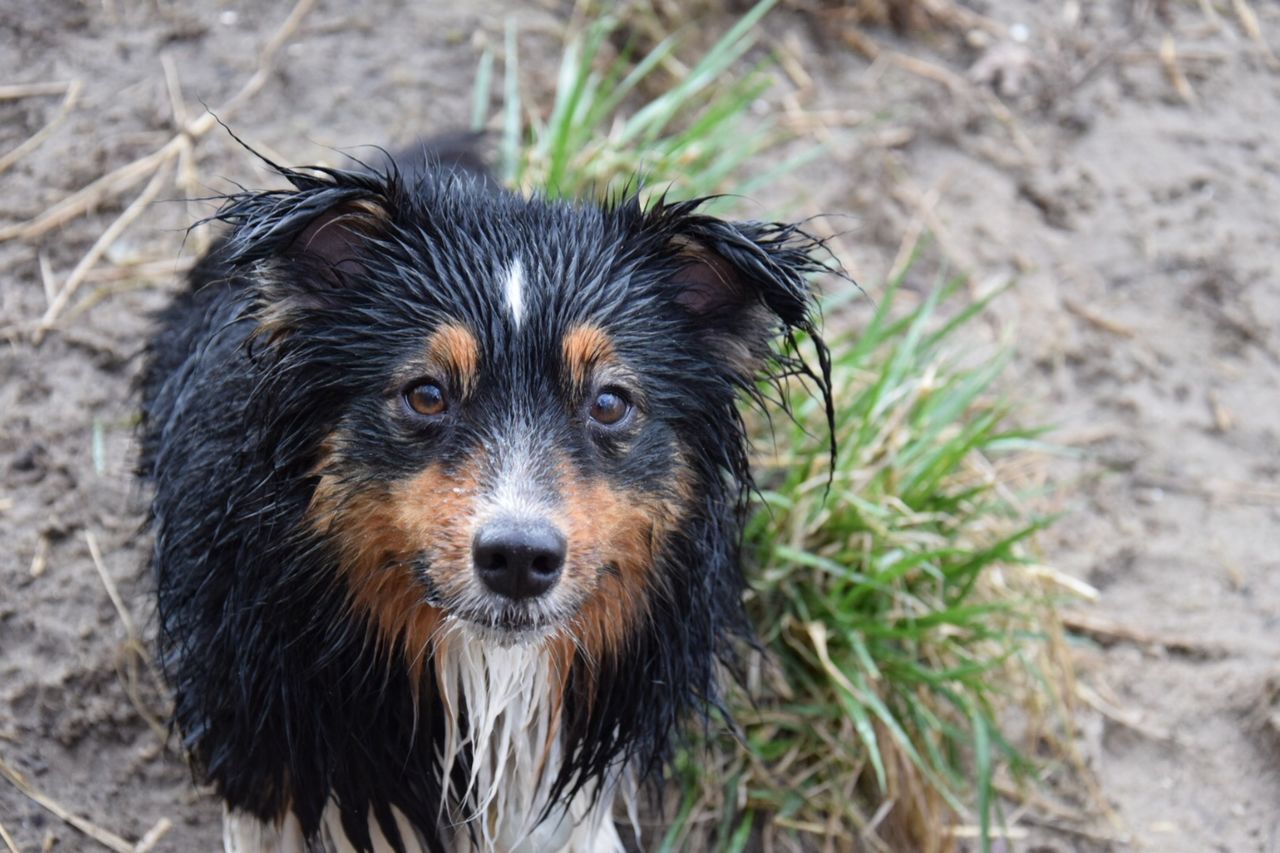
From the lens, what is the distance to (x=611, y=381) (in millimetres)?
2463

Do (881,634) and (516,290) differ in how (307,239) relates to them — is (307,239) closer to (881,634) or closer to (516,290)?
(516,290)

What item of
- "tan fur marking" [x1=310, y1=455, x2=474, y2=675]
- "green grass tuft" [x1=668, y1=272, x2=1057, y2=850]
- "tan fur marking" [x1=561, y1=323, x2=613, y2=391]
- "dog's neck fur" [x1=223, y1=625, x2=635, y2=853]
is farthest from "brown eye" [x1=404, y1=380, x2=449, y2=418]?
"green grass tuft" [x1=668, y1=272, x2=1057, y2=850]

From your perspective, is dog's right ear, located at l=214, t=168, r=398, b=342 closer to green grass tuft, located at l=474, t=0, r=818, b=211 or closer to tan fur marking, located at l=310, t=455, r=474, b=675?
tan fur marking, located at l=310, t=455, r=474, b=675

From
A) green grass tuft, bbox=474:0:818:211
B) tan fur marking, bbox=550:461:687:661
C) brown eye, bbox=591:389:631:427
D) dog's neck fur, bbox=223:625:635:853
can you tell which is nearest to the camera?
tan fur marking, bbox=550:461:687:661

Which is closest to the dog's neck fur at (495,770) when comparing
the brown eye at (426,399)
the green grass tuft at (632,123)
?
the brown eye at (426,399)

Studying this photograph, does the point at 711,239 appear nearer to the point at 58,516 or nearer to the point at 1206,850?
the point at 58,516

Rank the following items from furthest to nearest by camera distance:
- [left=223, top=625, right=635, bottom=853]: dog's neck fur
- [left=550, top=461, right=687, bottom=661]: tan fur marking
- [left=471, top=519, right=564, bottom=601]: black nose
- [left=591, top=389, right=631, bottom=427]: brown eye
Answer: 1. [left=223, top=625, right=635, bottom=853]: dog's neck fur
2. [left=591, top=389, right=631, bottom=427]: brown eye
3. [left=550, top=461, right=687, bottom=661]: tan fur marking
4. [left=471, top=519, right=564, bottom=601]: black nose

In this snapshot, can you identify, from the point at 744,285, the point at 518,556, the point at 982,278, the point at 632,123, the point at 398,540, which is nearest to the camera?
the point at 518,556

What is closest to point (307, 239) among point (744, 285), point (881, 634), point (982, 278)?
point (744, 285)

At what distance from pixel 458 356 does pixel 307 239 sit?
35 centimetres

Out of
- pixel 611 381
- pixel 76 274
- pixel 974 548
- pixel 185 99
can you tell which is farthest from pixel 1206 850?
pixel 185 99

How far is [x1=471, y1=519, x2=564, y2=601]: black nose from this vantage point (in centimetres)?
221

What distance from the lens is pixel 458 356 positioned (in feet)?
7.77

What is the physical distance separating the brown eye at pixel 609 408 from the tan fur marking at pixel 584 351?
0.05m
